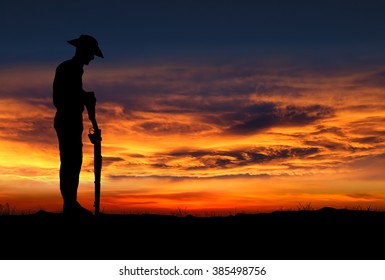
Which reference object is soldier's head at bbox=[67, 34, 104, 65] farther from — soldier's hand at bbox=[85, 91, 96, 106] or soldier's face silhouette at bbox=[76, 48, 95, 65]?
soldier's hand at bbox=[85, 91, 96, 106]

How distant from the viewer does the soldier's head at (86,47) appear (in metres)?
13.1

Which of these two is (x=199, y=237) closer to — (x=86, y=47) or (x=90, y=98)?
(x=90, y=98)

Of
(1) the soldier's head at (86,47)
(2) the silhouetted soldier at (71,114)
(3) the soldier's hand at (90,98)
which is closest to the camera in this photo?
(2) the silhouetted soldier at (71,114)

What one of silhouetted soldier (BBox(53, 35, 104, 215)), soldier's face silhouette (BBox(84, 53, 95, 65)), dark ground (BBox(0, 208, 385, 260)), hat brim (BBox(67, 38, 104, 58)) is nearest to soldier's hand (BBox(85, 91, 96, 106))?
silhouetted soldier (BBox(53, 35, 104, 215))

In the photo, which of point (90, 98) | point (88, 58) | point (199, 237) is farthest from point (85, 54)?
point (199, 237)

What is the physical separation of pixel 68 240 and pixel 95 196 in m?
2.25

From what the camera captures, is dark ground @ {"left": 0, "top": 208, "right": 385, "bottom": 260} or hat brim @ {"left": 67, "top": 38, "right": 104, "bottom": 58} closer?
dark ground @ {"left": 0, "top": 208, "right": 385, "bottom": 260}

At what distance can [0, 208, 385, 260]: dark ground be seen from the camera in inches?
403

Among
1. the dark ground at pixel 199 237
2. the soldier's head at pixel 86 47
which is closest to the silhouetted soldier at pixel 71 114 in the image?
the soldier's head at pixel 86 47

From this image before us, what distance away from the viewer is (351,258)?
10023 mm

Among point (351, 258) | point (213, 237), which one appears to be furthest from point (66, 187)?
point (351, 258)

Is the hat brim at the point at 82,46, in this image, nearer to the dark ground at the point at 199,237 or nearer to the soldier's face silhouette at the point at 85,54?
the soldier's face silhouette at the point at 85,54

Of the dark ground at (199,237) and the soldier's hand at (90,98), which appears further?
the soldier's hand at (90,98)

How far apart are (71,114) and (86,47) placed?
4.73 feet
